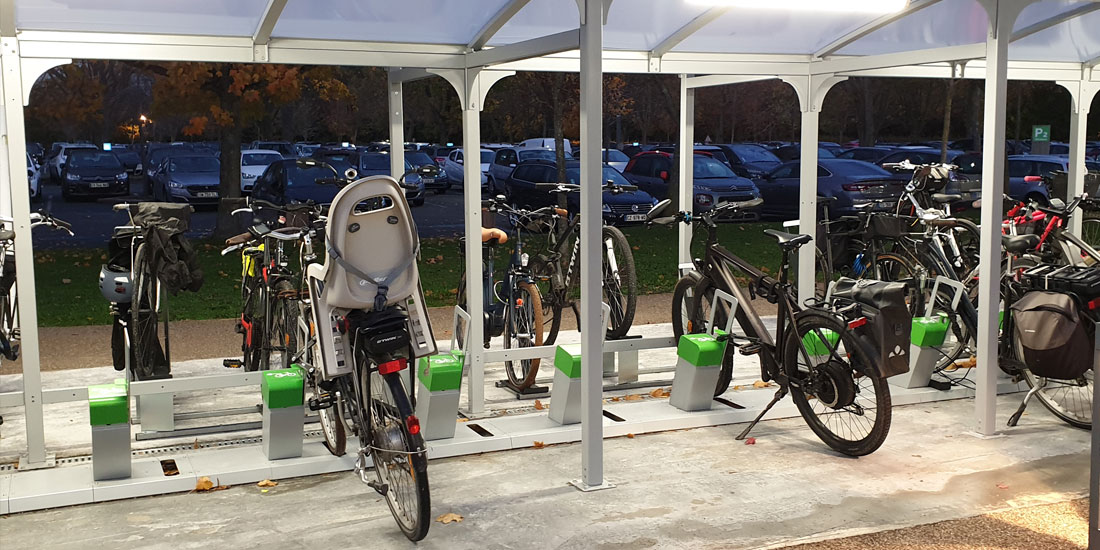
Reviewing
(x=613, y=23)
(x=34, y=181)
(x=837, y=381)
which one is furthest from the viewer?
(x=34, y=181)

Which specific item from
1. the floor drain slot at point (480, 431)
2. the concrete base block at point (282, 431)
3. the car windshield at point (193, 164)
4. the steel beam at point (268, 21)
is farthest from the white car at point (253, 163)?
the concrete base block at point (282, 431)

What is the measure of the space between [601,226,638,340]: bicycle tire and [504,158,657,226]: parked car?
1010cm

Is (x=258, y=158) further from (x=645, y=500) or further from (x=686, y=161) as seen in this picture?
(x=645, y=500)

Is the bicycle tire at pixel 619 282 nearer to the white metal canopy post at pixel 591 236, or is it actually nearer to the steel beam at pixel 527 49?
the steel beam at pixel 527 49

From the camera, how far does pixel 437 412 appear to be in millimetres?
5840

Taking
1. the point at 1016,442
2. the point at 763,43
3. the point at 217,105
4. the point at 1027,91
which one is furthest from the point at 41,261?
the point at 1027,91

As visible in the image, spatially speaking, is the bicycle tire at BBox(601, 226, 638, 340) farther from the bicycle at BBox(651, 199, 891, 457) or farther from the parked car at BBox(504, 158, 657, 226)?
the parked car at BBox(504, 158, 657, 226)

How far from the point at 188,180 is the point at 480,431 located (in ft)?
55.5

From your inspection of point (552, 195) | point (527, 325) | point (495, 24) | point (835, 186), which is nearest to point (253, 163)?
point (552, 195)

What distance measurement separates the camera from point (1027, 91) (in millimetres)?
23781

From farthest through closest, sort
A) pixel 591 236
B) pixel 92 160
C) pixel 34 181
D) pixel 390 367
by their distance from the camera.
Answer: pixel 92 160
pixel 34 181
pixel 591 236
pixel 390 367

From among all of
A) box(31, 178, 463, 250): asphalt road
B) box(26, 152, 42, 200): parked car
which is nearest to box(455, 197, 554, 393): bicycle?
box(31, 178, 463, 250): asphalt road

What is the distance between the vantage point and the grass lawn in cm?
1102

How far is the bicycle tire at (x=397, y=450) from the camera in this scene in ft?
14.0
